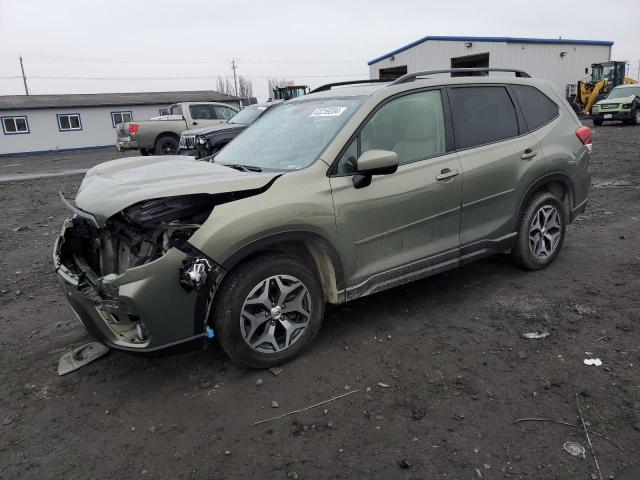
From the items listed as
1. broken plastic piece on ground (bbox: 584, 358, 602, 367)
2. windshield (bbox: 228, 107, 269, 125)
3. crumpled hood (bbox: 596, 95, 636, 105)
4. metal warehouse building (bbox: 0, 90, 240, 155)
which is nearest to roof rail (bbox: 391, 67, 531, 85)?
broken plastic piece on ground (bbox: 584, 358, 602, 367)

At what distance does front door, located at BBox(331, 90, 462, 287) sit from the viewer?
134 inches

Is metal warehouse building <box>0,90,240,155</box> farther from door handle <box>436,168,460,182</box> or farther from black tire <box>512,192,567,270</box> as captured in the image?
door handle <box>436,168,460,182</box>

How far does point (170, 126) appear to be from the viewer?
16.2m

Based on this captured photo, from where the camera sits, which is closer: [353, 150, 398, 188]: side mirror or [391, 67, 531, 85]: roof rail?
[353, 150, 398, 188]: side mirror

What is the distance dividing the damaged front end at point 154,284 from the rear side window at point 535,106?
10.2 feet

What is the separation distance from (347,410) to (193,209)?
1.51 meters

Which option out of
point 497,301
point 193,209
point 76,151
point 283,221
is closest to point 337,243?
point 283,221

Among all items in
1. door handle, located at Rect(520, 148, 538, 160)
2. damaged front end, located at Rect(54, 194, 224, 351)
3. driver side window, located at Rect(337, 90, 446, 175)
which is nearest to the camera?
damaged front end, located at Rect(54, 194, 224, 351)

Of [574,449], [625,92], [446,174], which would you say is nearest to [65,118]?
[625,92]

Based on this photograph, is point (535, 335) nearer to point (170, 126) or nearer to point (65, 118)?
point (170, 126)

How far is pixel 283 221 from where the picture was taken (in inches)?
121

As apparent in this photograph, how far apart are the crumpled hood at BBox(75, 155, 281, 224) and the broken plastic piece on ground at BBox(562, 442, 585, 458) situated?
7.32 ft

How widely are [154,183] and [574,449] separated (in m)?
2.81

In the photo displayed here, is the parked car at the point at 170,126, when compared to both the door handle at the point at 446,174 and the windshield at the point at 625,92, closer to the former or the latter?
the door handle at the point at 446,174
